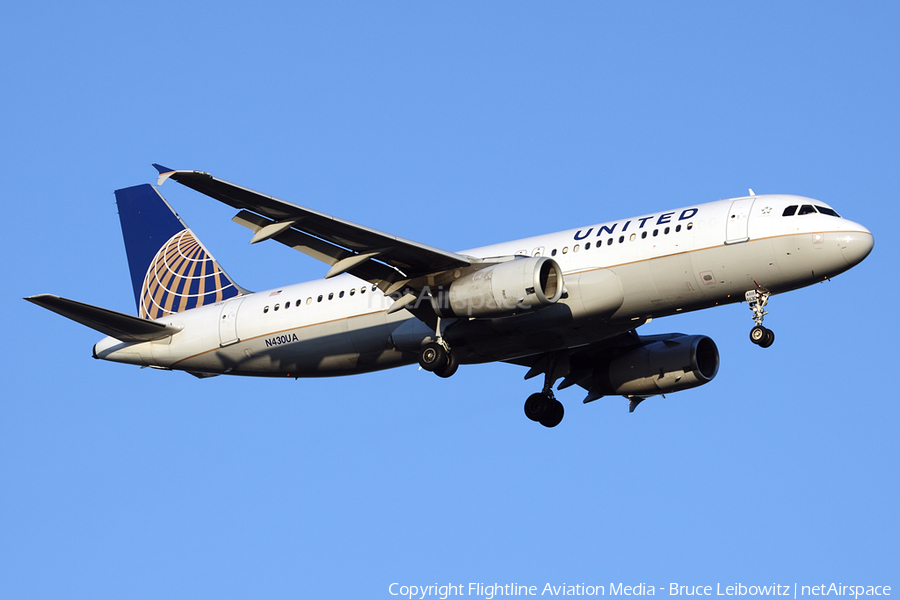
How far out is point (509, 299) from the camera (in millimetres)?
30703

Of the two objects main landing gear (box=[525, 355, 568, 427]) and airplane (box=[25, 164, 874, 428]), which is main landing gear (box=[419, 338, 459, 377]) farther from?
main landing gear (box=[525, 355, 568, 427])

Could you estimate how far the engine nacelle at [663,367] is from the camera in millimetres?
36719

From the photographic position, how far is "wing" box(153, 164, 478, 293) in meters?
28.9

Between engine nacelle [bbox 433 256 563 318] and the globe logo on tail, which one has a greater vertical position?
the globe logo on tail

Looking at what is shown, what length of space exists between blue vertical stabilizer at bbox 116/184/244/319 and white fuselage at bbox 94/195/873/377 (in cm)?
211

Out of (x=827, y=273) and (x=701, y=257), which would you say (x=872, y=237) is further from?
(x=701, y=257)

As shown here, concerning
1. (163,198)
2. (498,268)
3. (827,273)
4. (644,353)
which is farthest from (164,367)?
(827,273)

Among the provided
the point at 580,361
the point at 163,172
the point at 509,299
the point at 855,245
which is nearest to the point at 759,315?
the point at 855,245

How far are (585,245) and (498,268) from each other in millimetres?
2701

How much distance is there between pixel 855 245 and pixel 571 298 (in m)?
7.53

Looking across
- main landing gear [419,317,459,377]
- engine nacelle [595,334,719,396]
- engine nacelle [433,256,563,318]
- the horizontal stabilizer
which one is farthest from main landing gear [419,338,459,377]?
the horizontal stabilizer

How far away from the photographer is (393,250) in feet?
104

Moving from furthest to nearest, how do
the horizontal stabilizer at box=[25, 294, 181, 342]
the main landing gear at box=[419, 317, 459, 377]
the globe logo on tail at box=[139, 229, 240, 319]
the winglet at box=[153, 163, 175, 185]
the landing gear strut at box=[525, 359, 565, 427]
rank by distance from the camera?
the globe logo on tail at box=[139, 229, 240, 319]
the landing gear strut at box=[525, 359, 565, 427]
the main landing gear at box=[419, 317, 459, 377]
the horizontal stabilizer at box=[25, 294, 181, 342]
the winglet at box=[153, 163, 175, 185]

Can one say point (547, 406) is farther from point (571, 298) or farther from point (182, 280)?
point (182, 280)
